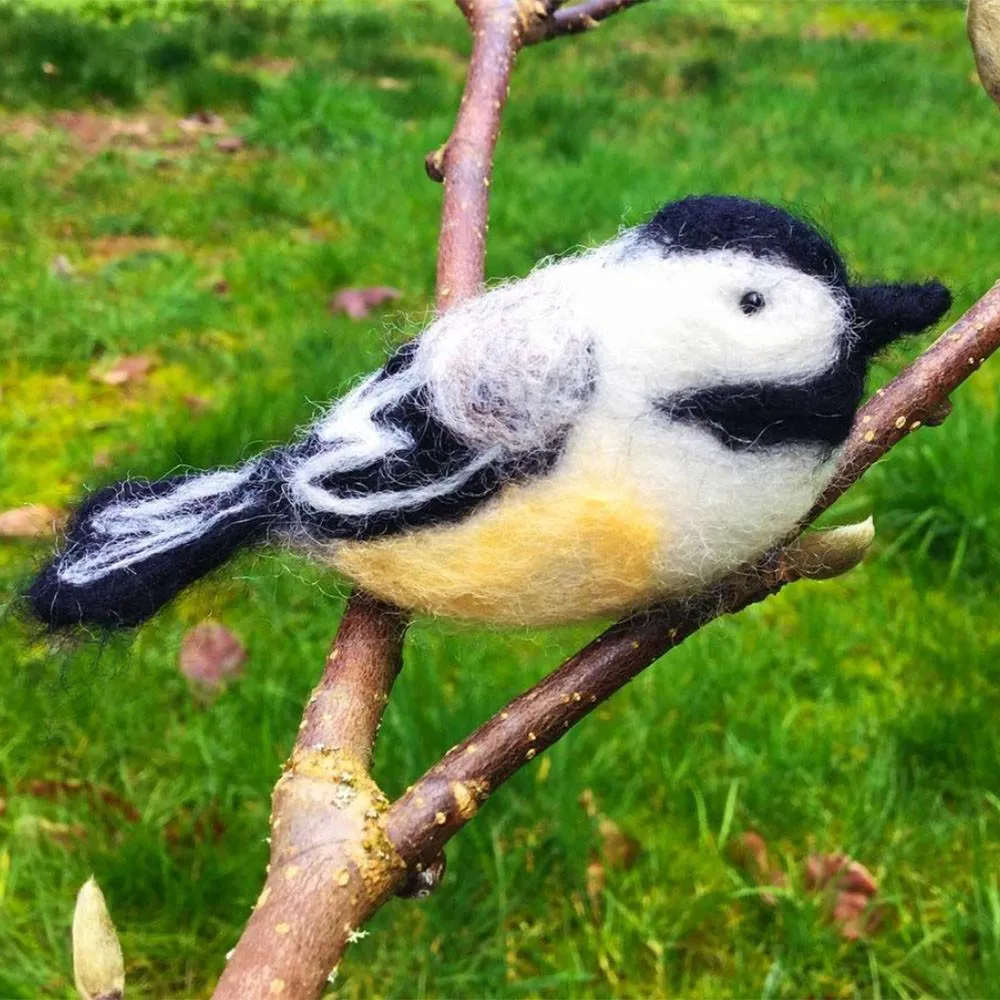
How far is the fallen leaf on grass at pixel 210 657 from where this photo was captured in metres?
1.02

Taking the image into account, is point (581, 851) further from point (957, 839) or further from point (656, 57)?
point (656, 57)

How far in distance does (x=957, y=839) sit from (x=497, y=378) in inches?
29.4

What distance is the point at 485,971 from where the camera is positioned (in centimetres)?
82

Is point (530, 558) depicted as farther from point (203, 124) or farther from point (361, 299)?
point (203, 124)

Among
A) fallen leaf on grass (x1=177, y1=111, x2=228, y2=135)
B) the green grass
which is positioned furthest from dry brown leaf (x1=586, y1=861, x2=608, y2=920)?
fallen leaf on grass (x1=177, y1=111, x2=228, y2=135)

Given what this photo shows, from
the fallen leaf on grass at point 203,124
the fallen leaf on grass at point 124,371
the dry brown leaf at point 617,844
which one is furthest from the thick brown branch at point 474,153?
the fallen leaf on grass at point 203,124

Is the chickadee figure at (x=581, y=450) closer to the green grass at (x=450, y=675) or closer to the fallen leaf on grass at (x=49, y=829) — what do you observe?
the green grass at (x=450, y=675)

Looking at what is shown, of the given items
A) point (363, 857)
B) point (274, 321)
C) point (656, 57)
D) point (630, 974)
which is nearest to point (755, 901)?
point (630, 974)

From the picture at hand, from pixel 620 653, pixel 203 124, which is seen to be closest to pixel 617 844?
pixel 620 653

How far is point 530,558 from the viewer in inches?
15.2

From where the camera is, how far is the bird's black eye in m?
0.37

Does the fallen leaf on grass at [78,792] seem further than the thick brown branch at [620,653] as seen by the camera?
Yes

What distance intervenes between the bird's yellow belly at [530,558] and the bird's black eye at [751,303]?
0.07m

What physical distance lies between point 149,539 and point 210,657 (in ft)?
2.27
